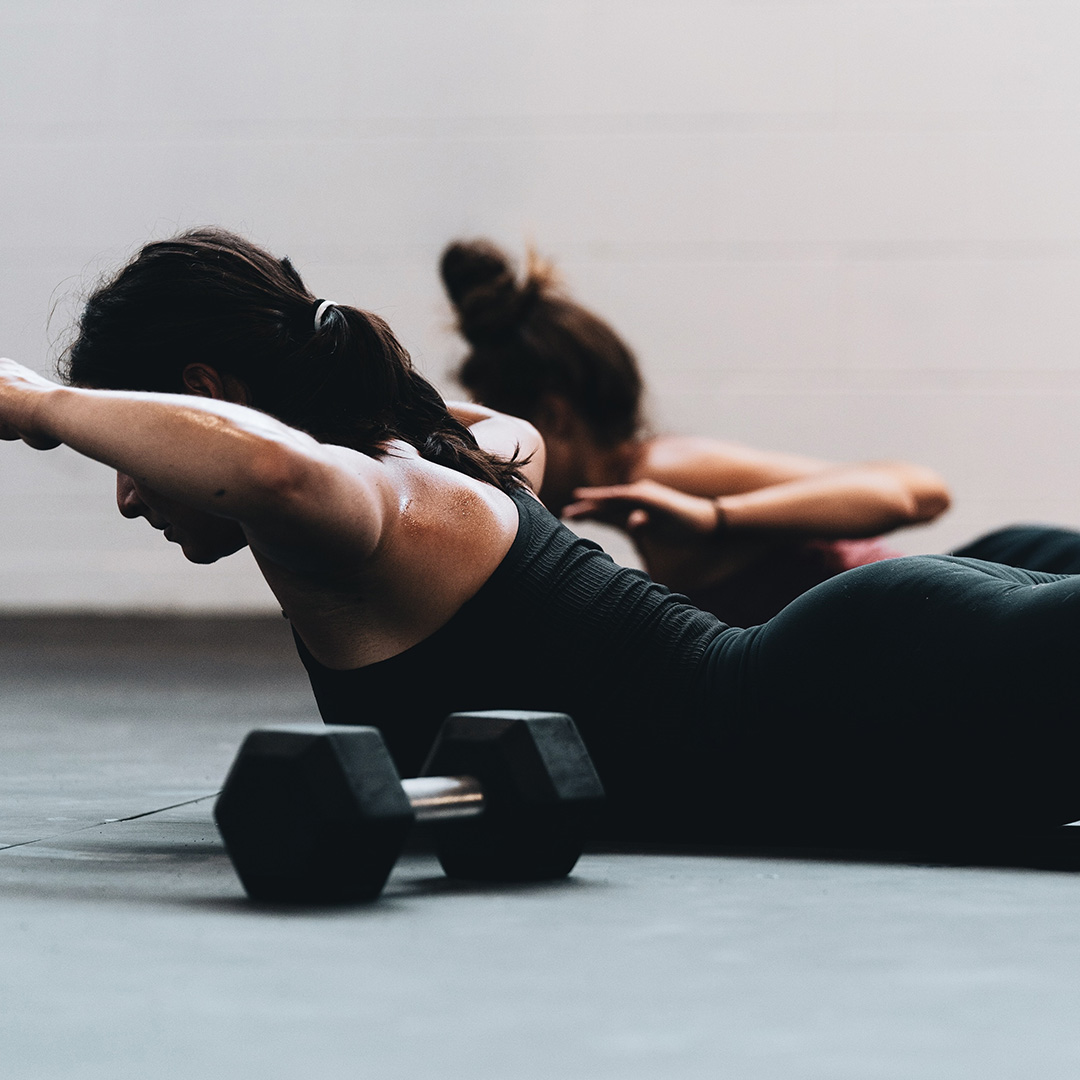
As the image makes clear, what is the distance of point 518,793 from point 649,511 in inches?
46.2

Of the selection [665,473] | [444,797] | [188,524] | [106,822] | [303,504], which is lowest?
[106,822]

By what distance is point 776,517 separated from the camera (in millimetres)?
2410

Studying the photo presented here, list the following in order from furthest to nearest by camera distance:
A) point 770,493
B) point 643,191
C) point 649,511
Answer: point 643,191
point 770,493
point 649,511

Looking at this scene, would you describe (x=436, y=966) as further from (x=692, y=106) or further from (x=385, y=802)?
(x=692, y=106)

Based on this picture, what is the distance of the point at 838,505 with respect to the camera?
2443mm

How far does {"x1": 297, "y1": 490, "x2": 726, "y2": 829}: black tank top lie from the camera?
4.33 ft

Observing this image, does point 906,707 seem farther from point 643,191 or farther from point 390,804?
point 643,191

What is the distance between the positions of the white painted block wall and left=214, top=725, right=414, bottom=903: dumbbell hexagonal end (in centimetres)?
399

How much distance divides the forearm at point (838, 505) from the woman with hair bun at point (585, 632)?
0.98 metres

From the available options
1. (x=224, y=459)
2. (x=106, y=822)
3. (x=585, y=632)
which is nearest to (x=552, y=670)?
(x=585, y=632)

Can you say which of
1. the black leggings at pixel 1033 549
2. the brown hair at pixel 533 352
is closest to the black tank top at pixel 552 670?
the black leggings at pixel 1033 549


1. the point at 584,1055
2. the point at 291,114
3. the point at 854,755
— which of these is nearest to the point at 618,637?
the point at 854,755

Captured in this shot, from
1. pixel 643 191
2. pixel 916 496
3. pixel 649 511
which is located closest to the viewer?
pixel 649 511

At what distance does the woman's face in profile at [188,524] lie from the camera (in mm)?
1341
